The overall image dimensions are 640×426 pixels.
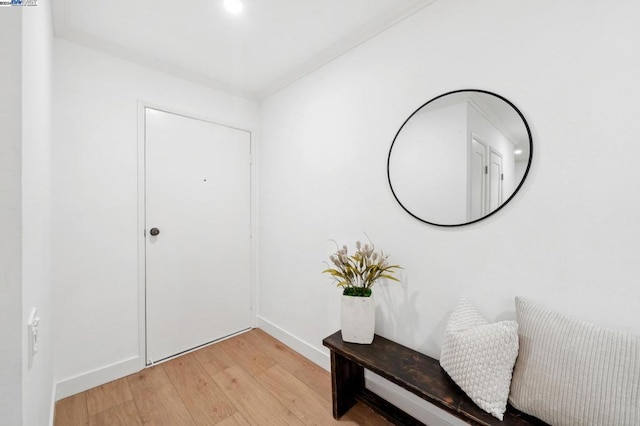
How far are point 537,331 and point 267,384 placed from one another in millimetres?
1709

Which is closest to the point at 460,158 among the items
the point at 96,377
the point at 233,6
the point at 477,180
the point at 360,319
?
the point at 477,180

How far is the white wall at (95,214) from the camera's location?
173 cm

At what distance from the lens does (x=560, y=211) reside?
3.63ft

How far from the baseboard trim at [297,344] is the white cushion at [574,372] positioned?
133cm

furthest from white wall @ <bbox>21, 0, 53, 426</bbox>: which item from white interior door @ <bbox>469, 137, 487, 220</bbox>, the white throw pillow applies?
white interior door @ <bbox>469, 137, 487, 220</bbox>

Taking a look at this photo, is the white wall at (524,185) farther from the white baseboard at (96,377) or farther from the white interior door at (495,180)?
the white baseboard at (96,377)

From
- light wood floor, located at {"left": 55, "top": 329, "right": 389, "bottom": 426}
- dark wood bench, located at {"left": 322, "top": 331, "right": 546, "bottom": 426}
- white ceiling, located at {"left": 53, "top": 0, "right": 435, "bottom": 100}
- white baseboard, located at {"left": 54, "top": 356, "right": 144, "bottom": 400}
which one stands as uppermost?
white ceiling, located at {"left": 53, "top": 0, "right": 435, "bottom": 100}

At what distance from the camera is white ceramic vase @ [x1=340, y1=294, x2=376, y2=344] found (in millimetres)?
1562

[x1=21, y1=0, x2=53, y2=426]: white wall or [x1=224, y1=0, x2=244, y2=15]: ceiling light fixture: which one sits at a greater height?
[x1=224, y1=0, x2=244, y2=15]: ceiling light fixture

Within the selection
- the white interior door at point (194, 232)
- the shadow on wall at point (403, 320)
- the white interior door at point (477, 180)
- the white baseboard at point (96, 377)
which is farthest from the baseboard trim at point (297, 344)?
the white interior door at point (477, 180)

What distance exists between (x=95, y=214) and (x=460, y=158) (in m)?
2.48

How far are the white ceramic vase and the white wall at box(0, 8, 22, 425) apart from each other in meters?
1.34

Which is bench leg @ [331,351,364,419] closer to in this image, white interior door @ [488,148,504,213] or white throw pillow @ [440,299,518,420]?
white throw pillow @ [440,299,518,420]

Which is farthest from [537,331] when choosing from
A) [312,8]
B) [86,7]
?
[86,7]
